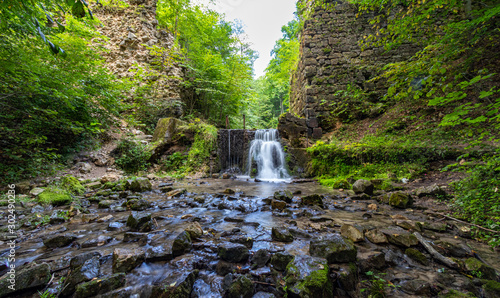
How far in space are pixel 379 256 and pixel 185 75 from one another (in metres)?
13.0

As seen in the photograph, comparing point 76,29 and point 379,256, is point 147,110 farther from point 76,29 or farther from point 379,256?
point 379,256

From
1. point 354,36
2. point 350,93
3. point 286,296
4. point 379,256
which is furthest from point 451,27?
point 354,36

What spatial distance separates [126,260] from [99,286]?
0.83 ft

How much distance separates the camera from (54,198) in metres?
3.12

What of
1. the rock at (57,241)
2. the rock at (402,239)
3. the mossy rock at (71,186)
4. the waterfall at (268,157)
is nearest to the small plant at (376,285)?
the rock at (402,239)

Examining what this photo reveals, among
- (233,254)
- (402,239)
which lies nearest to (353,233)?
(402,239)

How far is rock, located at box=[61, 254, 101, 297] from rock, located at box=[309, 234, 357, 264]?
1770 mm

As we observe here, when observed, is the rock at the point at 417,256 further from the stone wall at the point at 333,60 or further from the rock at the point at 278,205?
the stone wall at the point at 333,60

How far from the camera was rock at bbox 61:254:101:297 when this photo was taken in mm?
1158

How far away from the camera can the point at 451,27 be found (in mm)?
2773

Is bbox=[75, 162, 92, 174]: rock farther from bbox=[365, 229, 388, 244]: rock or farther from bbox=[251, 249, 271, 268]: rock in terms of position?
bbox=[365, 229, 388, 244]: rock

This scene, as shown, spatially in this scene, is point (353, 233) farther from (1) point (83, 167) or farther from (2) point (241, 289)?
(1) point (83, 167)

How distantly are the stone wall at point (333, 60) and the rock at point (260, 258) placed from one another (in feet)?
24.3

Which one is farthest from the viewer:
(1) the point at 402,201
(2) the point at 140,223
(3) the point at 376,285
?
(1) the point at 402,201
